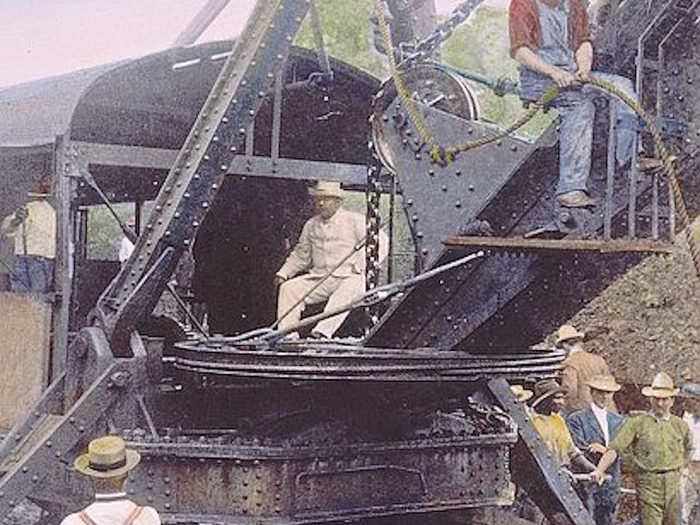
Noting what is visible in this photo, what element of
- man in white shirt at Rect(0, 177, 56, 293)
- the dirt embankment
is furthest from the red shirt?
the dirt embankment

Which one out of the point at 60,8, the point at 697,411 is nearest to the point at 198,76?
the point at 60,8

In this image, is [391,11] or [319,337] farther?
[319,337]

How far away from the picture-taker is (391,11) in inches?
239

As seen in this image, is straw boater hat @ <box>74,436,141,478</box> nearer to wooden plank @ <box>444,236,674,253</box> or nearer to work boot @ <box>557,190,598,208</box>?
wooden plank @ <box>444,236,674,253</box>

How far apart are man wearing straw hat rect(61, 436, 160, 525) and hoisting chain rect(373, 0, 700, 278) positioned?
202 centimetres

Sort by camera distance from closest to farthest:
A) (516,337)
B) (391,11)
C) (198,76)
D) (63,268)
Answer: (516,337) → (391,11) → (63,268) → (198,76)

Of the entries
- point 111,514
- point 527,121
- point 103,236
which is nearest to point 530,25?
point 527,121

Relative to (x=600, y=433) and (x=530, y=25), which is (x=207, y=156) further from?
(x=600, y=433)

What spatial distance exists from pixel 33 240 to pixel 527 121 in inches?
231

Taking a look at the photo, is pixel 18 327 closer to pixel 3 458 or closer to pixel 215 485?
pixel 3 458

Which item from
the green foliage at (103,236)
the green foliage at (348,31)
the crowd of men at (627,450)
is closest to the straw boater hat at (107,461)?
the crowd of men at (627,450)

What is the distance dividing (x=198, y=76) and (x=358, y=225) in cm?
158

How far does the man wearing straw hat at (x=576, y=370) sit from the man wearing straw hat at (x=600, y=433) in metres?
0.40

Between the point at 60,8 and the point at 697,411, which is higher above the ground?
the point at 60,8
